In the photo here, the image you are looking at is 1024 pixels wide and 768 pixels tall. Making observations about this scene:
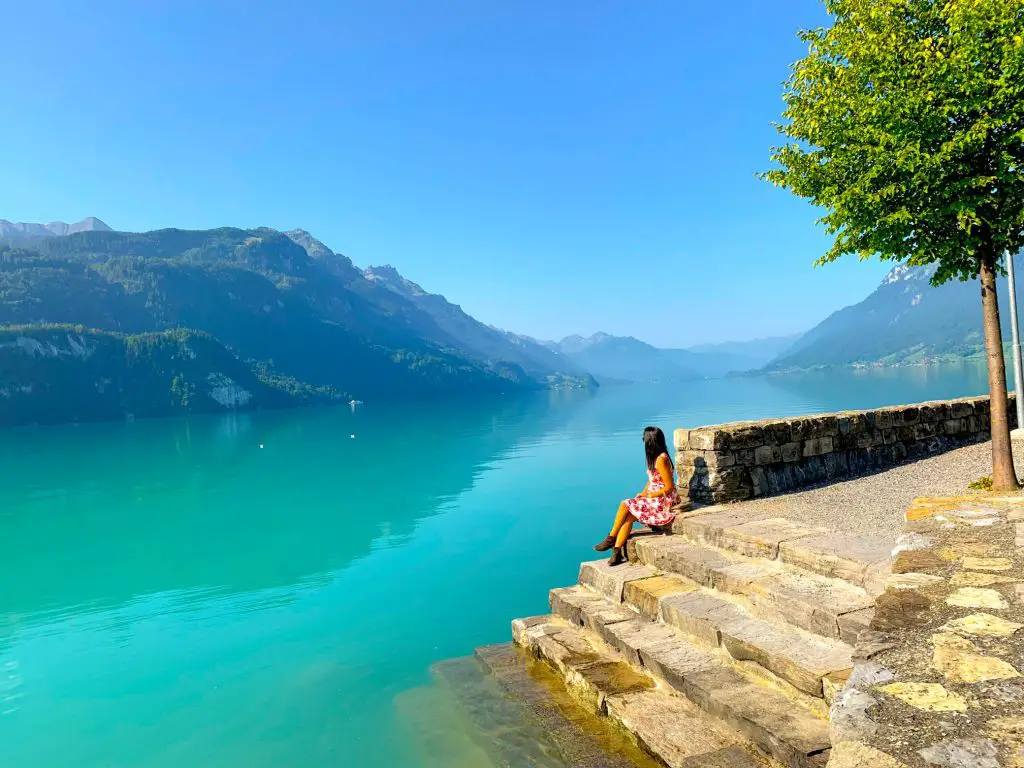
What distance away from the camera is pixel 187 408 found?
16588 centimetres

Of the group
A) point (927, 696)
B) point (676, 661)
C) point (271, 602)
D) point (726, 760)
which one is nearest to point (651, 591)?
point (676, 661)

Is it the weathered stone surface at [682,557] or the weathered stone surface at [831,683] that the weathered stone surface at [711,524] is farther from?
the weathered stone surface at [831,683]

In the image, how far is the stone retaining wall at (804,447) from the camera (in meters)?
11.0

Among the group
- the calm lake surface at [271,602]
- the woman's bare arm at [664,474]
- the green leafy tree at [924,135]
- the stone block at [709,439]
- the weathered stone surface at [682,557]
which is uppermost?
the green leafy tree at [924,135]

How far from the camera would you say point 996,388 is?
9.79 m

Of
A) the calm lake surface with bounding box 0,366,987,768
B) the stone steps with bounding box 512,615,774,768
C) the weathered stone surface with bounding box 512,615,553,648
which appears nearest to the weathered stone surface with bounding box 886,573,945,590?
the stone steps with bounding box 512,615,774,768

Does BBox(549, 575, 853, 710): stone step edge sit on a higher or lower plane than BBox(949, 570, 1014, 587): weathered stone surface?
lower

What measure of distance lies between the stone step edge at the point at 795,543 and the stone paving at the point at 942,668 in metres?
0.93

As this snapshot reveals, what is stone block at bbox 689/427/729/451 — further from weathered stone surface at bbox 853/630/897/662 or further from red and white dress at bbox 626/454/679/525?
weathered stone surface at bbox 853/630/897/662

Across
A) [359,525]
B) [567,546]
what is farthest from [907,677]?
[359,525]

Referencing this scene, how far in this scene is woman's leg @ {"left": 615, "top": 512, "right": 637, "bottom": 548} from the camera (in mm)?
9945

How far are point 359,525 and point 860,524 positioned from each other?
67.9 feet

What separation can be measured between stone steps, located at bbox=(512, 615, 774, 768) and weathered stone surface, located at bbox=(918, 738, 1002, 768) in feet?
9.31

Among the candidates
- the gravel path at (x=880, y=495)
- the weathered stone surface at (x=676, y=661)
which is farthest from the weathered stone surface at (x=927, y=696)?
the gravel path at (x=880, y=495)
